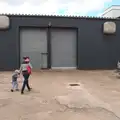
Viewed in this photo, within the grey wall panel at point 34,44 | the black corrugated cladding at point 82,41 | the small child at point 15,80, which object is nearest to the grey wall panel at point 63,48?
the black corrugated cladding at point 82,41

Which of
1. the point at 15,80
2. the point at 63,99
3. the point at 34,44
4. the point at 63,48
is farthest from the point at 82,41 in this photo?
the point at 63,99

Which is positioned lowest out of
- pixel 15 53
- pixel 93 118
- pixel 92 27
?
pixel 93 118

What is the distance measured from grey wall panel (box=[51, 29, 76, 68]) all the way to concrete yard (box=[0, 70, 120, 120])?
3280 millimetres

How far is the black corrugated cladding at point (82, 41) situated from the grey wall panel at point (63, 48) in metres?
0.44

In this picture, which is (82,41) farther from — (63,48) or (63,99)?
(63,99)

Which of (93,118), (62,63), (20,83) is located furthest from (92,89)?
(62,63)

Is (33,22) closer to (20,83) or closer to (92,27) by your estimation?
(92,27)

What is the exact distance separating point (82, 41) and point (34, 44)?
3.13 meters

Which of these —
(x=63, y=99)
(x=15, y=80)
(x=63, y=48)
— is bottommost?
(x=63, y=99)

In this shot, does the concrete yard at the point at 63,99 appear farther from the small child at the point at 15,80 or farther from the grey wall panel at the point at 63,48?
the grey wall panel at the point at 63,48

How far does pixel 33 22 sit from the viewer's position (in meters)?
20.3

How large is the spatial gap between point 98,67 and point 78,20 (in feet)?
11.0

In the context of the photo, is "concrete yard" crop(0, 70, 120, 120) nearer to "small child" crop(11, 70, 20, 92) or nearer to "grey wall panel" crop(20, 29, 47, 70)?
"small child" crop(11, 70, 20, 92)

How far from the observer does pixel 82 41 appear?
21.0 m
